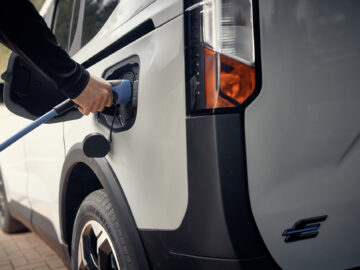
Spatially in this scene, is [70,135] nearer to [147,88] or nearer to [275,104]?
[147,88]

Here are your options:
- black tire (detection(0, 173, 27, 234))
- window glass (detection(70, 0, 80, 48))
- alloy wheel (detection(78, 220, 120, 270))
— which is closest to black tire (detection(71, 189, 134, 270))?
alloy wheel (detection(78, 220, 120, 270))

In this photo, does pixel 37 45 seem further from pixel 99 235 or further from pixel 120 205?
pixel 99 235

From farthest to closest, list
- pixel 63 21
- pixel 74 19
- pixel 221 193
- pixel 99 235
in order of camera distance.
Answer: pixel 63 21 < pixel 74 19 < pixel 99 235 < pixel 221 193

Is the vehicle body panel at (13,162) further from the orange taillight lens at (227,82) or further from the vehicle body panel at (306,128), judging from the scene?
the vehicle body panel at (306,128)

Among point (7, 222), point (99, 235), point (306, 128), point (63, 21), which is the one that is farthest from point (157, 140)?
point (7, 222)

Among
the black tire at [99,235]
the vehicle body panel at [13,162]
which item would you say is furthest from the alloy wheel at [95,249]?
the vehicle body panel at [13,162]

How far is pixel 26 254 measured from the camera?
305cm

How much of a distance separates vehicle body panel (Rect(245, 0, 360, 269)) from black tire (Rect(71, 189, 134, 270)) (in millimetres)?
566

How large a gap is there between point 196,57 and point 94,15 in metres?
0.94

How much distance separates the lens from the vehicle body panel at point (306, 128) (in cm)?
100

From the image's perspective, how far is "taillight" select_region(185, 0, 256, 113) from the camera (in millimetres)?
1009

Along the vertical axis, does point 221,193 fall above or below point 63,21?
below

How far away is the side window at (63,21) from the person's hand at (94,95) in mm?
1044

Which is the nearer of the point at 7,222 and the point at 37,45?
the point at 37,45
